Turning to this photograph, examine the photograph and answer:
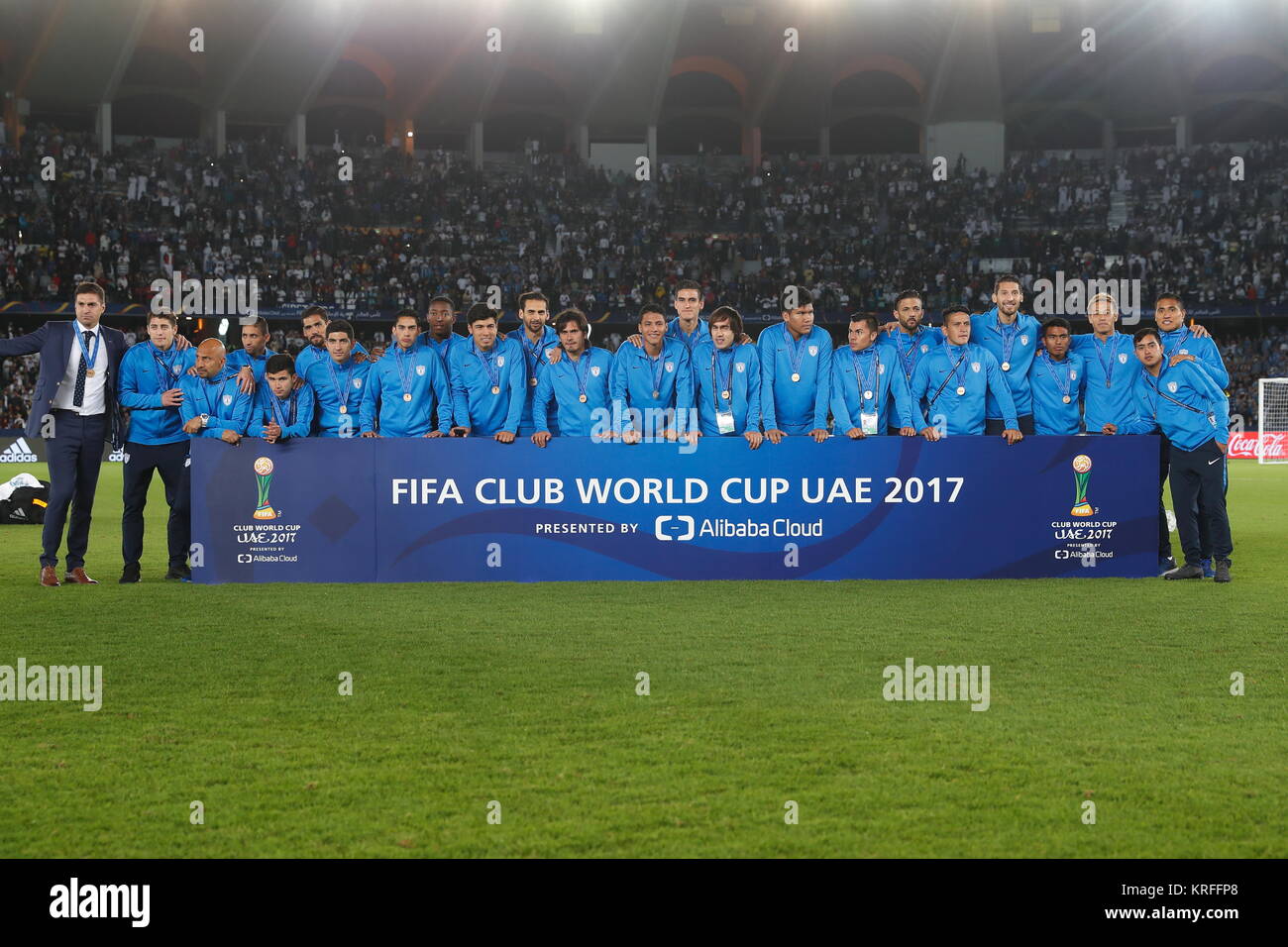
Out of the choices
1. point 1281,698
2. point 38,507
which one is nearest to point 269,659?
point 1281,698

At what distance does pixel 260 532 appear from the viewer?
33.0 ft

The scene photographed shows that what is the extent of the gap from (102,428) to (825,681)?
21.2 ft

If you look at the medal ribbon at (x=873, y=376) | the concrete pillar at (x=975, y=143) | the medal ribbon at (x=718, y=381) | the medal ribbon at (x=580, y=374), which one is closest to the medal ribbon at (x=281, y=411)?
the medal ribbon at (x=580, y=374)

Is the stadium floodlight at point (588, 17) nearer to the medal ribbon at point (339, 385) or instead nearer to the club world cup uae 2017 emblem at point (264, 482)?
the medal ribbon at point (339, 385)

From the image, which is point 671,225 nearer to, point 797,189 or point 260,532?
point 797,189

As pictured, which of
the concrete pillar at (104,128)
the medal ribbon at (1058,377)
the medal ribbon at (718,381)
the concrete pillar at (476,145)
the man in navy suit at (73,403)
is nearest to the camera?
the man in navy suit at (73,403)

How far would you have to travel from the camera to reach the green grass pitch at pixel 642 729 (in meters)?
3.98

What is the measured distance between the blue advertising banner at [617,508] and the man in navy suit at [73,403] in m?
0.82

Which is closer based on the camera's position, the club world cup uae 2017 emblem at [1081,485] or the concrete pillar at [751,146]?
the club world cup uae 2017 emblem at [1081,485]

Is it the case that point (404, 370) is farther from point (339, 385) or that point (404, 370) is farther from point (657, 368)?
point (657, 368)

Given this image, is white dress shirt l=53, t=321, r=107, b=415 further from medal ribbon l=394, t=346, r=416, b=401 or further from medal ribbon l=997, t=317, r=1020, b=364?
medal ribbon l=997, t=317, r=1020, b=364

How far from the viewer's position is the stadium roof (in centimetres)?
3944

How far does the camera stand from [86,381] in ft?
32.0

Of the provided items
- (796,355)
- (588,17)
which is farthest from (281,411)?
(588,17)
